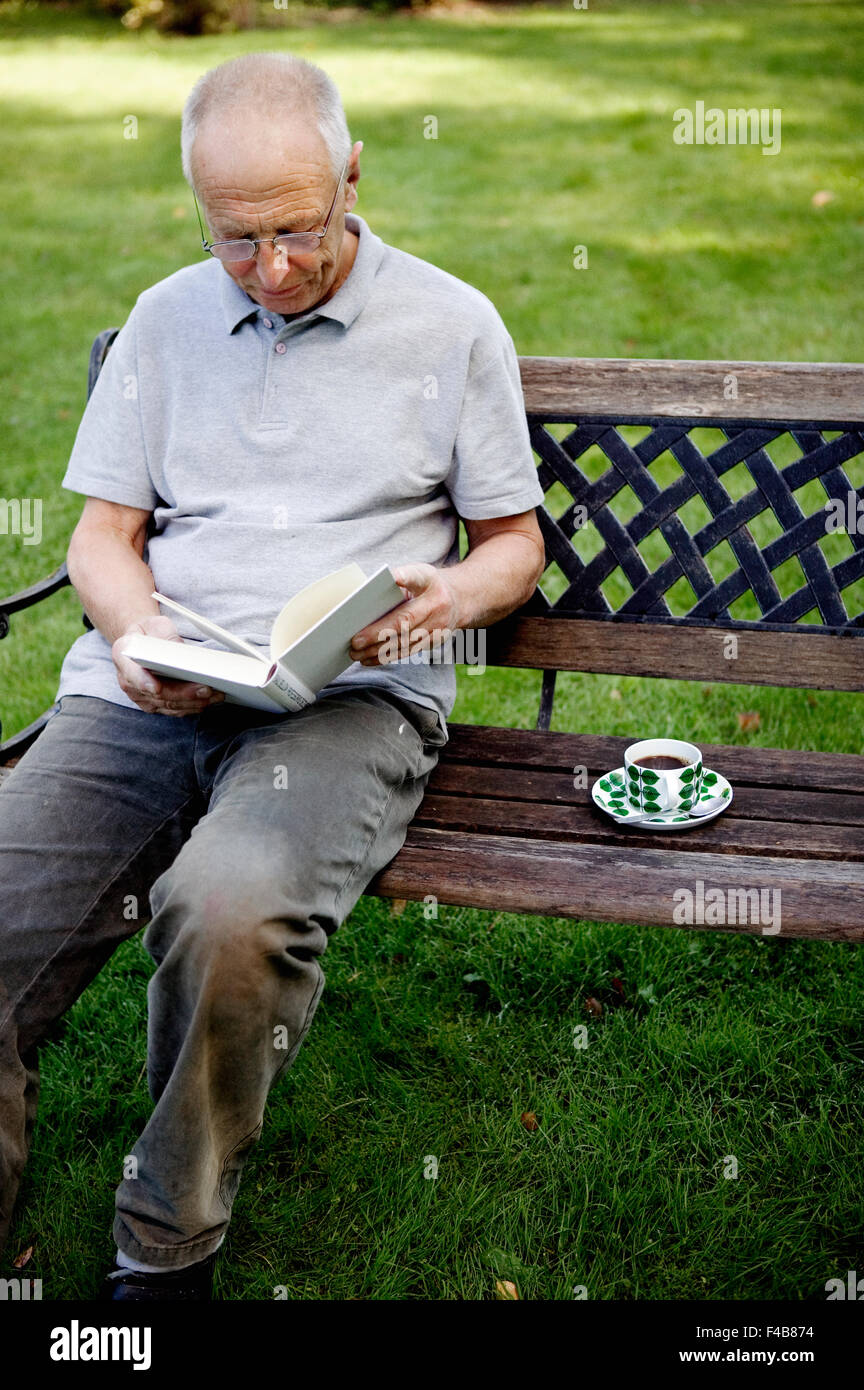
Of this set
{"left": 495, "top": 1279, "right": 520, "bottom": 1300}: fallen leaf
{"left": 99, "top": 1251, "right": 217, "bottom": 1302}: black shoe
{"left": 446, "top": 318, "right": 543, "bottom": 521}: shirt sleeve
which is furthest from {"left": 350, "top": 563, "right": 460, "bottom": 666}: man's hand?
{"left": 495, "top": 1279, "right": 520, "bottom": 1300}: fallen leaf

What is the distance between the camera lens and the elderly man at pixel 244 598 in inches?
80.8

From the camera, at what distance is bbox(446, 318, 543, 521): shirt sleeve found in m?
2.55

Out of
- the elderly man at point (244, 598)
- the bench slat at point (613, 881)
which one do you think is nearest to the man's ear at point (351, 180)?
the elderly man at point (244, 598)

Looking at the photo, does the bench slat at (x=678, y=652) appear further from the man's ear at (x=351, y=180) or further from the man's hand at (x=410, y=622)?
the man's ear at (x=351, y=180)

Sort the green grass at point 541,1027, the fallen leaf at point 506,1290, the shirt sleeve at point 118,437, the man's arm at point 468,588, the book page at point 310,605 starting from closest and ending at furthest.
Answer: the book page at point 310,605, the man's arm at point 468,588, the fallen leaf at point 506,1290, the green grass at point 541,1027, the shirt sleeve at point 118,437

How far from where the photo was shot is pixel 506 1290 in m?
2.36

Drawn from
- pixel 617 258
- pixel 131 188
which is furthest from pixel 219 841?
pixel 131 188

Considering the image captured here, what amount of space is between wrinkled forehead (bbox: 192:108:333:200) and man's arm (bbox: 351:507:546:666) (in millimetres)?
725

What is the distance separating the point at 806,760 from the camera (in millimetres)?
2756

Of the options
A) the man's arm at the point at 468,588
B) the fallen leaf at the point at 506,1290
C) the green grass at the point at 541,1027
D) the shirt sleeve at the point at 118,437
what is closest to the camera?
the man's arm at the point at 468,588

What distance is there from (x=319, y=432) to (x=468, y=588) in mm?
416

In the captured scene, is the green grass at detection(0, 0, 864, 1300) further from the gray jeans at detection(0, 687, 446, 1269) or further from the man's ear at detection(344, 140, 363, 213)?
the man's ear at detection(344, 140, 363, 213)

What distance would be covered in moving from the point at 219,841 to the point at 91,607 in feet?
2.50
